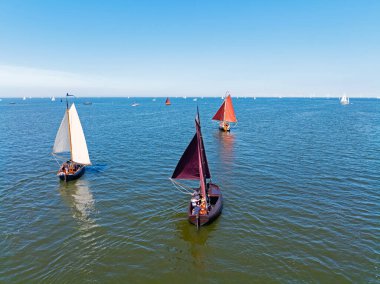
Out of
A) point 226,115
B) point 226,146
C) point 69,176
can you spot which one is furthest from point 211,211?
point 226,115

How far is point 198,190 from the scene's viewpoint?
31719 millimetres

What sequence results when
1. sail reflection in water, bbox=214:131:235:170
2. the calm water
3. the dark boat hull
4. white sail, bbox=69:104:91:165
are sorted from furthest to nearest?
sail reflection in water, bbox=214:131:235:170, white sail, bbox=69:104:91:165, the dark boat hull, the calm water

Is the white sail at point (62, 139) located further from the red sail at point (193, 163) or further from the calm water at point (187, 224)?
the red sail at point (193, 163)

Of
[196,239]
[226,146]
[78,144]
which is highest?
[78,144]

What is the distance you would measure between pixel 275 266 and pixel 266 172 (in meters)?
22.8

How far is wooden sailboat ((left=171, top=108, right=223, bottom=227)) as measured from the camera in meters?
26.2

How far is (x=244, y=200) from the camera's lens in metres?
32.1

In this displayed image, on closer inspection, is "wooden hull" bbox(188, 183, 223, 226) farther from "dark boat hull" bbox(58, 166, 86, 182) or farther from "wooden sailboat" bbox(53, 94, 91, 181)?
"wooden sailboat" bbox(53, 94, 91, 181)

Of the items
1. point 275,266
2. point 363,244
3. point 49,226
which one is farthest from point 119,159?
point 363,244

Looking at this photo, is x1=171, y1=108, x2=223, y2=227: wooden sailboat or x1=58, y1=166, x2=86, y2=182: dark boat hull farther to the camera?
x1=58, y1=166, x2=86, y2=182: dark boat hull

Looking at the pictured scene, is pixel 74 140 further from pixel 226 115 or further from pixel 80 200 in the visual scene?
pixel 226 115

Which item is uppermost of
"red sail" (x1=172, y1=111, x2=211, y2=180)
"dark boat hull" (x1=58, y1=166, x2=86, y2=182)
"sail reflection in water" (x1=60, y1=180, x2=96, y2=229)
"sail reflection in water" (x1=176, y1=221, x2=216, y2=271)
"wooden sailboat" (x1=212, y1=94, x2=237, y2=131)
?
"wooden sailboat" (x1=212, y1=94, x2=237, y2=131)

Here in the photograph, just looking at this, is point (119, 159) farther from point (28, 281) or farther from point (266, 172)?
point (28, 281)

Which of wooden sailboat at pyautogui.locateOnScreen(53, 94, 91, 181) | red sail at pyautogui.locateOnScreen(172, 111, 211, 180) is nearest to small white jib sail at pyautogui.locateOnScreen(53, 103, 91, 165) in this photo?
wooden sailboat at pyautogui.locateOnScreen(53, 94, 91, 181)
